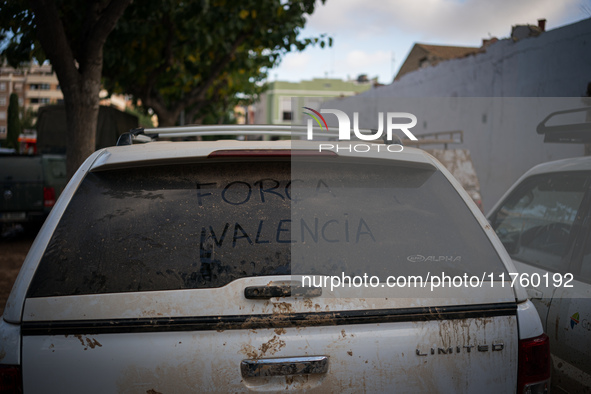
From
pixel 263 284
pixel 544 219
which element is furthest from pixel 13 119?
pixel 263 284

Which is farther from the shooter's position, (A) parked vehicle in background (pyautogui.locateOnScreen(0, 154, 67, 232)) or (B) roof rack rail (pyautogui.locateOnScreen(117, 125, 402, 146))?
(A) parked vehicle in background (pyautogui.locateOnScreen(0, 154, 67, 232))

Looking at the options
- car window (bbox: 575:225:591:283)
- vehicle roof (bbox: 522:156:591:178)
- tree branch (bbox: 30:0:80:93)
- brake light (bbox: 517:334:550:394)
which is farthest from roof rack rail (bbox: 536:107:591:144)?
tree branch (bbox: 30:0:80:93)

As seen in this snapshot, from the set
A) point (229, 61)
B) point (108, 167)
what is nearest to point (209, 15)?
point (229, 61)

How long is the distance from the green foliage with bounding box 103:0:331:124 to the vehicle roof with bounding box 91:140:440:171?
7.87 m

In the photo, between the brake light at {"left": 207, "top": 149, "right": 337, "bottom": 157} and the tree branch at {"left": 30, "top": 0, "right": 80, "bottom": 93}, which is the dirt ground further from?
the brake light at {"left": 207, "top": 149, "right": 337, "bottom": 157}

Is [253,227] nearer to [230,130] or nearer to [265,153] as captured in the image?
[265,153]

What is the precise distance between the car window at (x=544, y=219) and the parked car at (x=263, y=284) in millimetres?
1669

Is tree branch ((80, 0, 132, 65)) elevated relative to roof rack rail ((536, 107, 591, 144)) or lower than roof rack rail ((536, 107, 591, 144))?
elevated

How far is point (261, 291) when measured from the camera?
5.48 ft

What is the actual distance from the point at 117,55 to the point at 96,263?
31.3 ft

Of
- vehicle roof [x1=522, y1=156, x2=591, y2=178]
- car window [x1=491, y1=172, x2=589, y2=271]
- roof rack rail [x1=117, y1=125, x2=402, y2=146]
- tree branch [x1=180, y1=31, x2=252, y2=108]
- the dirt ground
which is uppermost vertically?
tree branch [x1=180, y1=31, x2=252, y2=108]

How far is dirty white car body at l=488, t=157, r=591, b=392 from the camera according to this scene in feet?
9.14

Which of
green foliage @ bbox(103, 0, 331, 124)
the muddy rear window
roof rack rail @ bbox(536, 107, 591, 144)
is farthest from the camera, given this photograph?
green foliage @ bbox(103, 0, 331, 124)

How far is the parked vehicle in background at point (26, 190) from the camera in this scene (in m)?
10.3
